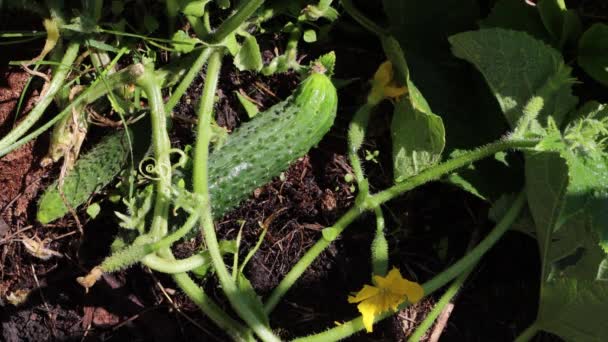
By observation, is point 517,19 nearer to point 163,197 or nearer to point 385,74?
point 385,74

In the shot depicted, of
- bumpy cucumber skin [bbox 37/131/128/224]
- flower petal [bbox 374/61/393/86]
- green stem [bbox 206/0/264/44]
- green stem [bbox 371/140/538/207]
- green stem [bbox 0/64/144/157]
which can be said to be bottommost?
green stem [bbox 371/140/538/207]

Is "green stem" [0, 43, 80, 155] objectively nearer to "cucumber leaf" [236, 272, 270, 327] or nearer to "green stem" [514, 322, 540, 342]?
"cucumber leaf" [236, 272, 270, 327]

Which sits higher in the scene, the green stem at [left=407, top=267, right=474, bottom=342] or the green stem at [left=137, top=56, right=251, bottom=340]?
the green stem at [left=137, top=56, right=251, bottom=340]

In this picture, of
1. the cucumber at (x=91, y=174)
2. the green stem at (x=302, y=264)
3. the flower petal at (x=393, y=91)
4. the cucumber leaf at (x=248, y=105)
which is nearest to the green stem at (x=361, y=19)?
the flower petal at (x=393, y=91)

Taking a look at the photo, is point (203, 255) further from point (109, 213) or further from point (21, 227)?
point (21, 227)

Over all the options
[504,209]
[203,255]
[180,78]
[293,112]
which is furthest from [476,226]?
[180,78]

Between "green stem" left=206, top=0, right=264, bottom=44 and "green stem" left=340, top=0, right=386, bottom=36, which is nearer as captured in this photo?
"green stem" left=206, top=0, right=264, bottom=44

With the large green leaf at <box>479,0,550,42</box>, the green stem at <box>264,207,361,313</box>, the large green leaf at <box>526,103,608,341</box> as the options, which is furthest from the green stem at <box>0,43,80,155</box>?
the large green leaf at <box>526,103,608,341</box>
